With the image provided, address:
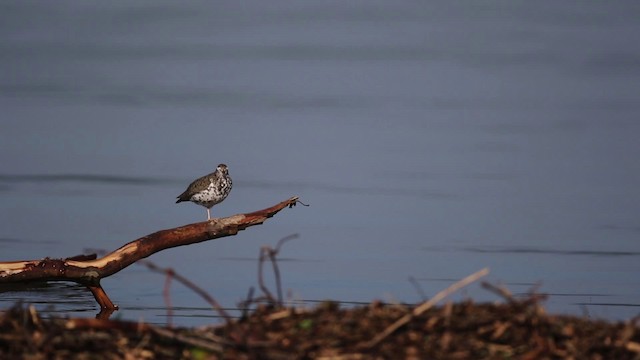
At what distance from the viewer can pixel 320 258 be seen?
58.2 feet

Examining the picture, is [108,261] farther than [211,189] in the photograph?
No

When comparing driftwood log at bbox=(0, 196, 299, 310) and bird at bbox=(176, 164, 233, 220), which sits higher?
bird at bbox=(176, 164, 233, 220)

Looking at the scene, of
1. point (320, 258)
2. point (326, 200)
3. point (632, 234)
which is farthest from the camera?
point (326, 200)

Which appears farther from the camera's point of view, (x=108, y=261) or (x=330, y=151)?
(x=330, y=151)

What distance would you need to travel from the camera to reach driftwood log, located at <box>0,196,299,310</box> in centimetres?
1327

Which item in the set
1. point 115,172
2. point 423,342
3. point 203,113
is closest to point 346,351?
point 423,342

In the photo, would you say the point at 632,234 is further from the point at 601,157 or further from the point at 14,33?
the point at 14,33

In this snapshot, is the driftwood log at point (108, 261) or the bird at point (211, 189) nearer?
the driftwood log at point (108, 261)

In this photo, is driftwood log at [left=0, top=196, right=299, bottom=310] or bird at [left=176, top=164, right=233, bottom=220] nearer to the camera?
driftwood log at [left=0, top=196, right=299, bottom=310]

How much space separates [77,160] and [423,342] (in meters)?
19.6

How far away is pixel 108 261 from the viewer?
1355cm

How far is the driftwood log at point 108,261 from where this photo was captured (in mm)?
13266

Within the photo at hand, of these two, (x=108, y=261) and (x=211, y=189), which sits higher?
(x=211, y=189)

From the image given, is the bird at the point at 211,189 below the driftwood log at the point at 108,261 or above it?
above
